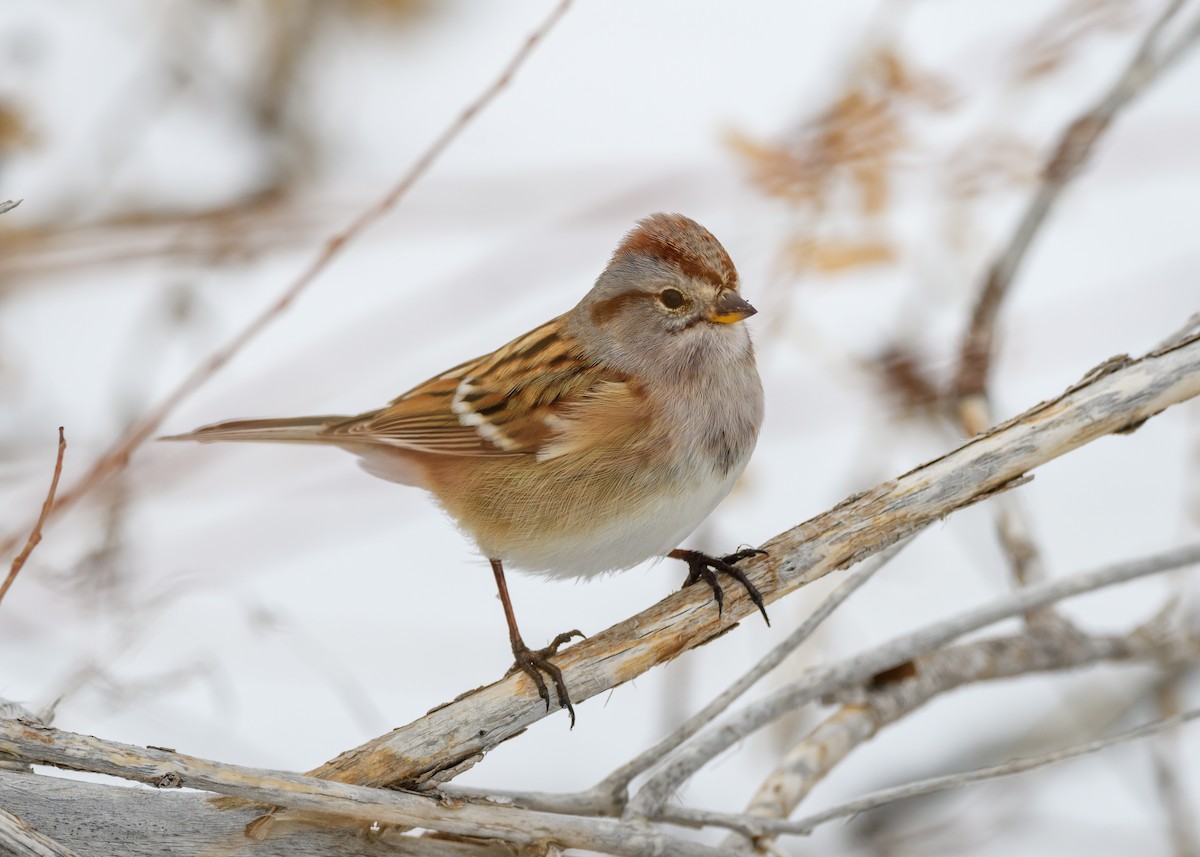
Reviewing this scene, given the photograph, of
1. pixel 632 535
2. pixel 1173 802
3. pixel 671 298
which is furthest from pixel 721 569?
pixel 1173 802

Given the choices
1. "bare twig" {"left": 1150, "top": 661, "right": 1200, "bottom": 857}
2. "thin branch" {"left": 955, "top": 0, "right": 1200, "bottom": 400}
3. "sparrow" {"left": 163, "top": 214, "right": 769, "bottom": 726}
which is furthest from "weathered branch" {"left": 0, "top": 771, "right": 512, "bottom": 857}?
"bare twig" {"left": 1150, "top": 661, "right": 1200, "bottom": 857}

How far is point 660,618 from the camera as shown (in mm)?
1973

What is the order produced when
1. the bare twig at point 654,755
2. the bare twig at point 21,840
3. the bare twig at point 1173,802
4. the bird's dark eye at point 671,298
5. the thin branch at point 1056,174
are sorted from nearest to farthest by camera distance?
the bare twig at point 21,840 < the bare twig at point 654,755 < the bird's dark eye at point 671,298 < the thin branch at point 1056,174 < the bare twig at point 1173,802

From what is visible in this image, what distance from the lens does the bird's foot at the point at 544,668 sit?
1.89 m

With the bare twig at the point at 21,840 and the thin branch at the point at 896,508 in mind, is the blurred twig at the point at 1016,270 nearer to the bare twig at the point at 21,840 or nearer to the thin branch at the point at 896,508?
the thin branch at the point at 896,508

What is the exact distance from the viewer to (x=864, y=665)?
82.5 inches

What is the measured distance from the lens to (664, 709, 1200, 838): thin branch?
189cm

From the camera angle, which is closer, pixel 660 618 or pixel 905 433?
pixel 660 618

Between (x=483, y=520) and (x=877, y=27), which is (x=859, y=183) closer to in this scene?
(x=877, y=27)

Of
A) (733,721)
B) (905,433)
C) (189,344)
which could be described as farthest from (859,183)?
(189,344)

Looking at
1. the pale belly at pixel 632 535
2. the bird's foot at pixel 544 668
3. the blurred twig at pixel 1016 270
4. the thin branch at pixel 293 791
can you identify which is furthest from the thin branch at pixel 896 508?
the blurred twig at pixel 1016 270

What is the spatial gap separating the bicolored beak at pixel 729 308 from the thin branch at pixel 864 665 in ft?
2.25

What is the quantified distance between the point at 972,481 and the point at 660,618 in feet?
1.79

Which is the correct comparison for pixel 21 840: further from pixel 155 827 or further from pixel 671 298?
pixel 671 298
